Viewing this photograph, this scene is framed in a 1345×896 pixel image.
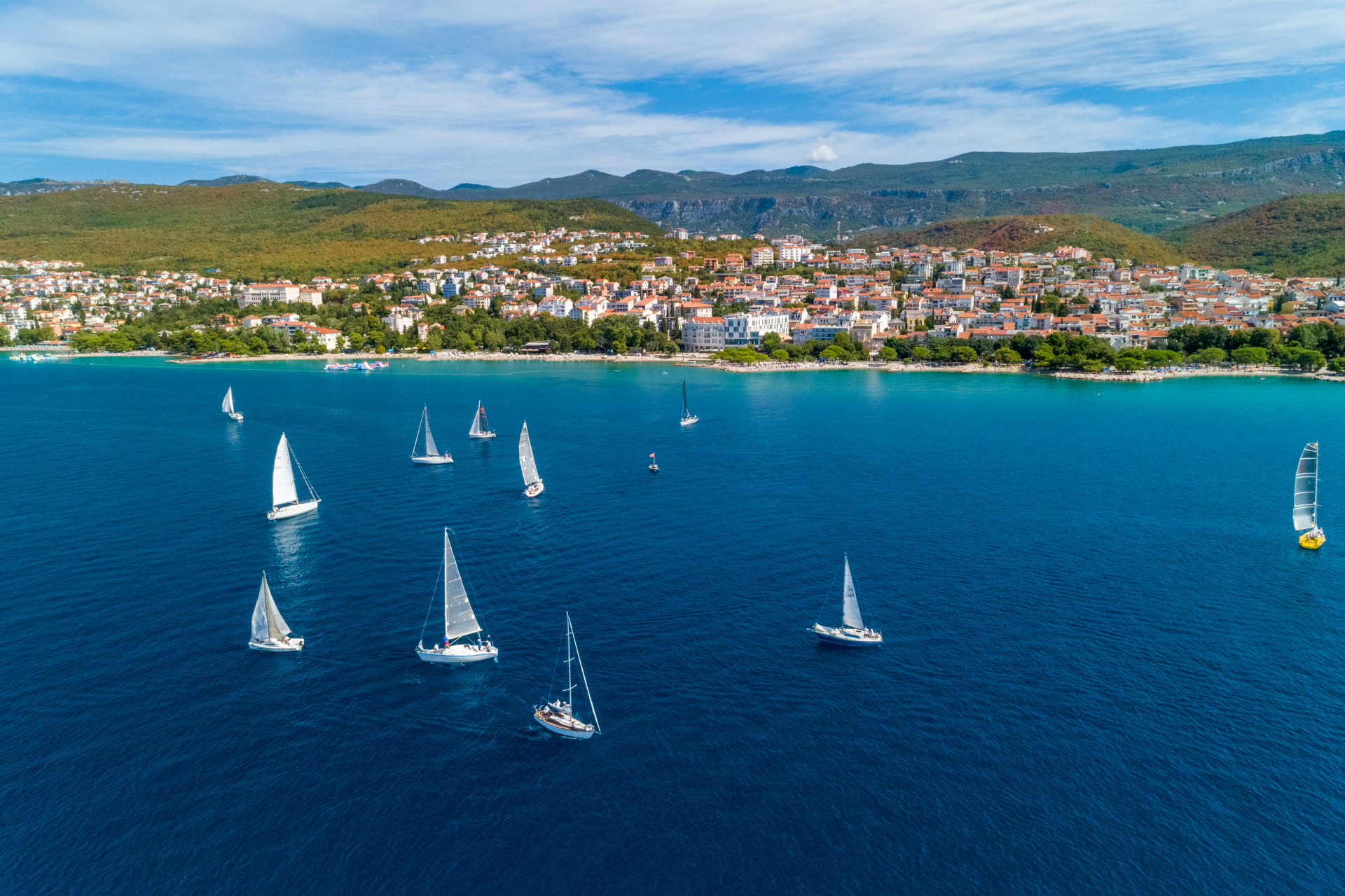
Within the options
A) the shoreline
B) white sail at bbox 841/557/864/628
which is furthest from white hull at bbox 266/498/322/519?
the shoreline

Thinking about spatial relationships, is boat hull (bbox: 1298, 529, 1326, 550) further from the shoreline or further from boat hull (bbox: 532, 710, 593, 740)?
the shoreline

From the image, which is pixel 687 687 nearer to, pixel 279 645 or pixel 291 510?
pixel 279 645

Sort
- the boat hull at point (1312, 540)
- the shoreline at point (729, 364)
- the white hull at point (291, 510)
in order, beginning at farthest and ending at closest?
the shoreline at point (729, 364)
the white hull at point (291, 510)
the boat hull at point (1312, 540)

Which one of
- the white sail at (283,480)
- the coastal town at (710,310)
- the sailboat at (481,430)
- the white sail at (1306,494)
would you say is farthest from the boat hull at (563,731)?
the coastal town at (710,310)

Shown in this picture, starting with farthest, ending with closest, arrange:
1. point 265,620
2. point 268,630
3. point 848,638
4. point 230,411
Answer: point 230,411 → point 848,638 → point 268,630 → point 265,620

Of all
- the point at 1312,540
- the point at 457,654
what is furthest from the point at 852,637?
the point at 1312,540

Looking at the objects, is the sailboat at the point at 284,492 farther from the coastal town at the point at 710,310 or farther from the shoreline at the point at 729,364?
the coastal town at the point at 710,310
